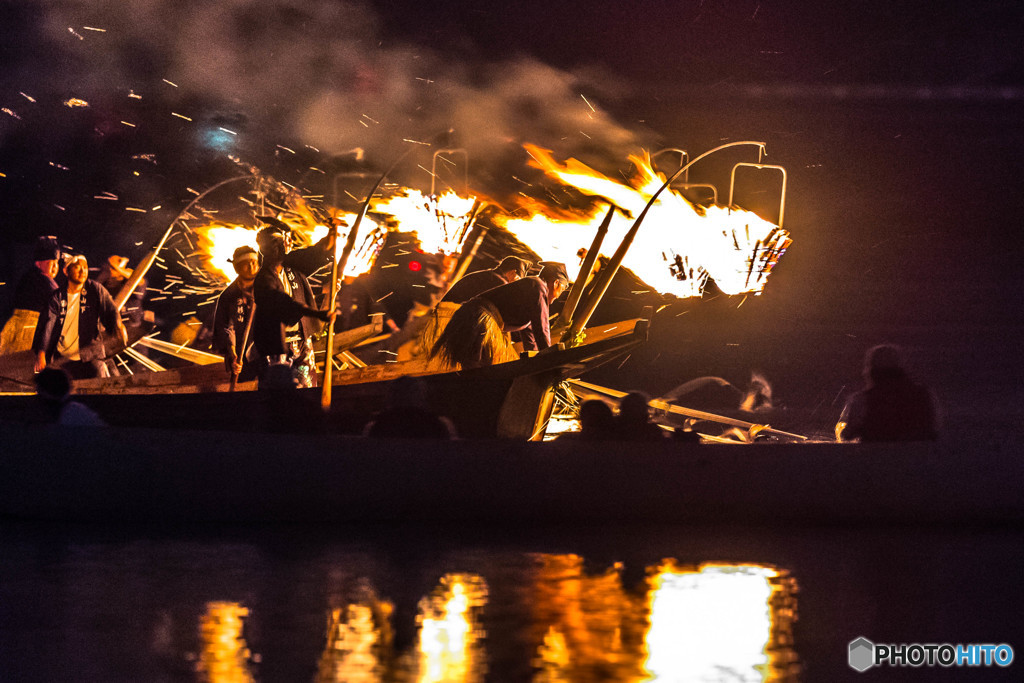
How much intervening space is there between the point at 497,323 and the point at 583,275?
3.20 feet

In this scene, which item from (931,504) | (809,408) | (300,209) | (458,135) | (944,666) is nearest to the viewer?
(944,666)

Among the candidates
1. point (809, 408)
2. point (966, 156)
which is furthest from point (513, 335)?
point (966, 156)

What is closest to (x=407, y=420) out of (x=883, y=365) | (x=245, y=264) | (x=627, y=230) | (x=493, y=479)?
(x=493, y=479)

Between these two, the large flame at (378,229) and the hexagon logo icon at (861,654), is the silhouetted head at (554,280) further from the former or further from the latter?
the hexagon logo icon at (861,654)

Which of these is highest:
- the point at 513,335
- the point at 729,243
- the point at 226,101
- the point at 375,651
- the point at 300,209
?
the point at 226,101

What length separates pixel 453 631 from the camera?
11.8ft

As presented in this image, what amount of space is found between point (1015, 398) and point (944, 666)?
53.3 feet

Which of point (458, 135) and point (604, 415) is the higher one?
point (458, 135)

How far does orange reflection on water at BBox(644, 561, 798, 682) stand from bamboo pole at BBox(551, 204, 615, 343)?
4.44m

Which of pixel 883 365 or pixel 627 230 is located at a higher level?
pixel 627 230

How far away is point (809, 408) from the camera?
672 inches

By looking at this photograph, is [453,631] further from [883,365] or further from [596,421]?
[883,365]

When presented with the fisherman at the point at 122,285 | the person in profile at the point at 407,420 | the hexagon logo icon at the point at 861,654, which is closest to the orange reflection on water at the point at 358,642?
the hexagon logo icon at the point at 861,654

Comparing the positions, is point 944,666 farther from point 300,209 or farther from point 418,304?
point 418,304
